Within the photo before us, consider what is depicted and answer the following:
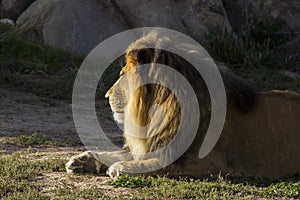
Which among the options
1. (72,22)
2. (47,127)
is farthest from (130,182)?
(72,22)

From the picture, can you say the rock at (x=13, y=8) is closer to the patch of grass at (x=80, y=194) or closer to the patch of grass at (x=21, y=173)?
the patch of grass at (x=21, y=173)

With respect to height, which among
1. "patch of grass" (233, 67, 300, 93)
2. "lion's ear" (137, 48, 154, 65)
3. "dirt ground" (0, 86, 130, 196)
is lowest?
"dirt ground" (0, 86, 130, 196)

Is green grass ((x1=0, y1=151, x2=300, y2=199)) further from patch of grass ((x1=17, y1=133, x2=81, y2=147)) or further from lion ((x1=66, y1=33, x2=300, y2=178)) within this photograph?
patch of grass ((x1=17, y1=133, x2=81, y2=147))

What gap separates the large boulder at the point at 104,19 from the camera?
534 inches

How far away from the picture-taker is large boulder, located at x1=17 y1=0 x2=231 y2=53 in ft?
44.5

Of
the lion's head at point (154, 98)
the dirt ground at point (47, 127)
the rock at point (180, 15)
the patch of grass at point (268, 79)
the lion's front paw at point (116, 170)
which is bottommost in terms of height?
the dirt ground at point (47, 127)

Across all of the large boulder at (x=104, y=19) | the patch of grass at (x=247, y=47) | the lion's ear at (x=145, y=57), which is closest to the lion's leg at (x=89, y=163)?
the lion's ear at (x=145, y=57)

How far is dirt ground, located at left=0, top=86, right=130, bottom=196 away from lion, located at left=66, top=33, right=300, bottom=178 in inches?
11.0

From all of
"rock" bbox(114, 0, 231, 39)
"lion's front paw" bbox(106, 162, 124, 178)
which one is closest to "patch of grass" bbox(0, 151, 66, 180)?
"lion's front paw" bbox(106, 162, 124, 178)

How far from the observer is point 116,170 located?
17.4 feet

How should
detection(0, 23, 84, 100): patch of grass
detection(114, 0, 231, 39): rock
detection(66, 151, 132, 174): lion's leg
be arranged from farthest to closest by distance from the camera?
1. detection(114, 0, 231, 39): rock
2. detection(0, 23, 84, 100): patch of grass
3. detection(66, 151, 132, 174): lion's leg

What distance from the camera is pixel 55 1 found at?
45.9ft

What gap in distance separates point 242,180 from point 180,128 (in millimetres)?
665

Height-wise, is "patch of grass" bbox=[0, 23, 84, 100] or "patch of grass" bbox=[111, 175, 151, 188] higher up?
"patch of grass" bbox=[0, 23, 84, 100]
